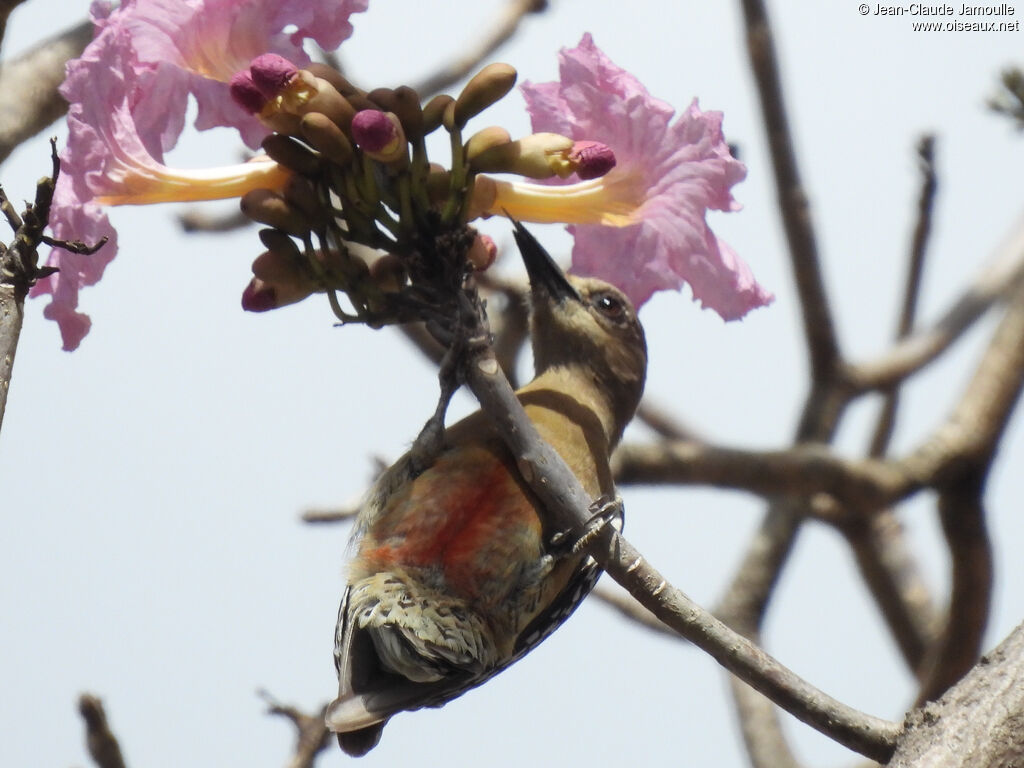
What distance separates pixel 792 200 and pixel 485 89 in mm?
4444

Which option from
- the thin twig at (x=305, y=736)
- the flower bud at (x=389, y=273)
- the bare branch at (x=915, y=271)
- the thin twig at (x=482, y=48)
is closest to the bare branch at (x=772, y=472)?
the bare branch at (x=915, y=271)

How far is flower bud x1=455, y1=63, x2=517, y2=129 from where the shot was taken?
9.36 feet

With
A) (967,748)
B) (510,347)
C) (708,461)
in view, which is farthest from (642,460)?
(967,748)

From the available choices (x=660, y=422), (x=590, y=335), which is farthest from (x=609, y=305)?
(x=660, y=422)

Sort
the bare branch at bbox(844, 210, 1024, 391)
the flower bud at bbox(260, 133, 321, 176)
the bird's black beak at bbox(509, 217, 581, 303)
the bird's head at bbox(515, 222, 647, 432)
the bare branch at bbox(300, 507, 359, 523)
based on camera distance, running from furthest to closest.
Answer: the bare branch at bbox(844, 210, 1024, 391) → the bare branch at bbox(300, 507, 359, 523) → the bird's head at bbox(515, 222, 647, 432) → the bird's black beak at bbox(509, 217, 581, 303) → the flower bud at bbox(260, 133, 321, 176)

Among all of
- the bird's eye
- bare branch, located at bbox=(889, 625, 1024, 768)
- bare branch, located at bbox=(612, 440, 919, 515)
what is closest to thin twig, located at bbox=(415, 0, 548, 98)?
the bird's eye

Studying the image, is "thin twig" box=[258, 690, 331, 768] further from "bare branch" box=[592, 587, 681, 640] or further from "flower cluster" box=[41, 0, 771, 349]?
"bare branch" box=[592, 587, 681, 640]

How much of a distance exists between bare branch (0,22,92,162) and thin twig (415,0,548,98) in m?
2.48

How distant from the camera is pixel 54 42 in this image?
13.1 feet

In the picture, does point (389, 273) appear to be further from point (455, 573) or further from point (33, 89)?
point (33, 89)

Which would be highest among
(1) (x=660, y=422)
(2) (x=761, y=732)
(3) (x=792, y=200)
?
(3) (x=792, y=200)

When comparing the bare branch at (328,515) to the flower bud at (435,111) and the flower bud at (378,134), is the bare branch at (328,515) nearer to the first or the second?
the flower bud at (435,111)

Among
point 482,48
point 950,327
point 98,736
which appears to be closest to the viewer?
point 98,736

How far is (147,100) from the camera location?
9.59ft
